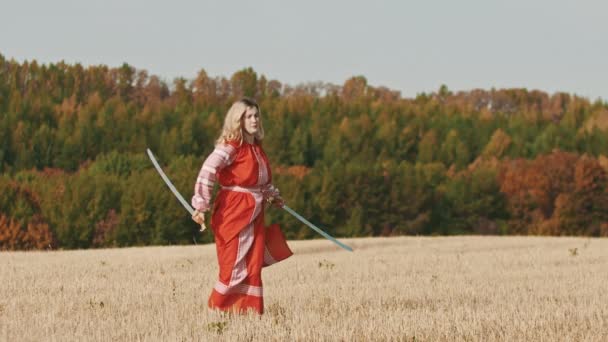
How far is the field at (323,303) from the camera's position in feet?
30.9

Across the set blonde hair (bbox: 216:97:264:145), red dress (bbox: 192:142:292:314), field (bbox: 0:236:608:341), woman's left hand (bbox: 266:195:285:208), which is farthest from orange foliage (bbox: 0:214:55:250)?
blonde hair (bbox: 216:97:264:145)

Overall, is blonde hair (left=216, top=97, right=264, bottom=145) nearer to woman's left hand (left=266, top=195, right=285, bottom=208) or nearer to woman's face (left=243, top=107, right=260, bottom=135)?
woman's face (left=243, top=107, right=260, bottom=135)

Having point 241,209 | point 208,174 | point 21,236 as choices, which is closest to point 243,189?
point 241,209

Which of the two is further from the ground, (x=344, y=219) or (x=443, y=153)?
(x=443, y=153)

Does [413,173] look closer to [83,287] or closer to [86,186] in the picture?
[86,186]

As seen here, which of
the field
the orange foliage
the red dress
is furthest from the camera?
the orange foliage

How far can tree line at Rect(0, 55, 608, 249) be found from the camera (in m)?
97.5

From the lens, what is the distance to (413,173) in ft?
393

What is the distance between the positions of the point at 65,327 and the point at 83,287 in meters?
4.50

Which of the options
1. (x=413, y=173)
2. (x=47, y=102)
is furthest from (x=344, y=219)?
(x=47, y=102)

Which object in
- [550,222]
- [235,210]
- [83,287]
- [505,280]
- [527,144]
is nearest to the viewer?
[235,210]

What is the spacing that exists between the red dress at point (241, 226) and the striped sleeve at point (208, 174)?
0.02 m

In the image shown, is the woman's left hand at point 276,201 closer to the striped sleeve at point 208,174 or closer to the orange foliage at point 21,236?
the striped sleeve at point 208,174

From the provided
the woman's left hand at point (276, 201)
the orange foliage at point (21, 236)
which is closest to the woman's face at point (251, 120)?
the woman's left hand at point (276, 201)
